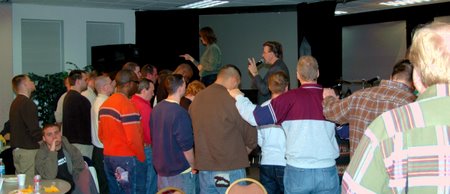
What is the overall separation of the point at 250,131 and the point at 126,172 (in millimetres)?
1665

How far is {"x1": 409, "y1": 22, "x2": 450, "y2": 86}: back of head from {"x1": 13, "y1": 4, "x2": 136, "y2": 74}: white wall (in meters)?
9.96

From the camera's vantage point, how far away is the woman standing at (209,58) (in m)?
9.68

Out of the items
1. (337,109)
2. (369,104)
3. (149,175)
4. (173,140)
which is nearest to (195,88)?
(173,140)

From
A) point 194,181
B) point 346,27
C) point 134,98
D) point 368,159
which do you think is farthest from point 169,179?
point 346,27

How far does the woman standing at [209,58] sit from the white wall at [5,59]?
11.0 ft

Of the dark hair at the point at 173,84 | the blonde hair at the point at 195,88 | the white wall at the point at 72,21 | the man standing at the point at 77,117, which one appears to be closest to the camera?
the dark hair at the point at 173,84

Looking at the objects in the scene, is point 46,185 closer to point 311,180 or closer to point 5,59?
point 311,180

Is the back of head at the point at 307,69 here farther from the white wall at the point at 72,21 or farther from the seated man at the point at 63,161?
the white wall at the point at 72,21

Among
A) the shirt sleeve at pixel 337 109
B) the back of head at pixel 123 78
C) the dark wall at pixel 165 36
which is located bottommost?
the shirt sleeve at pixel 337 109

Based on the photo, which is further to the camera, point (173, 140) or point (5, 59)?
point (5, 59)

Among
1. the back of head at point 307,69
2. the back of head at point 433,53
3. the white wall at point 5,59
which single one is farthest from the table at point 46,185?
the white wall at point 5,59

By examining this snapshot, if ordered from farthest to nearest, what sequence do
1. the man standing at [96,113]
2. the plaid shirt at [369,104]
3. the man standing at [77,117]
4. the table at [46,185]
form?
1. the man standing at [77,117]
2. the man standing at [96,113]
3. the table at [46,185]
4. the plaid shirt at [369,104]

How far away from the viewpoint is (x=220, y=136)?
17.0ft

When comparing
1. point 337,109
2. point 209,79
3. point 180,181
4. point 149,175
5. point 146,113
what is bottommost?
point 149,175
